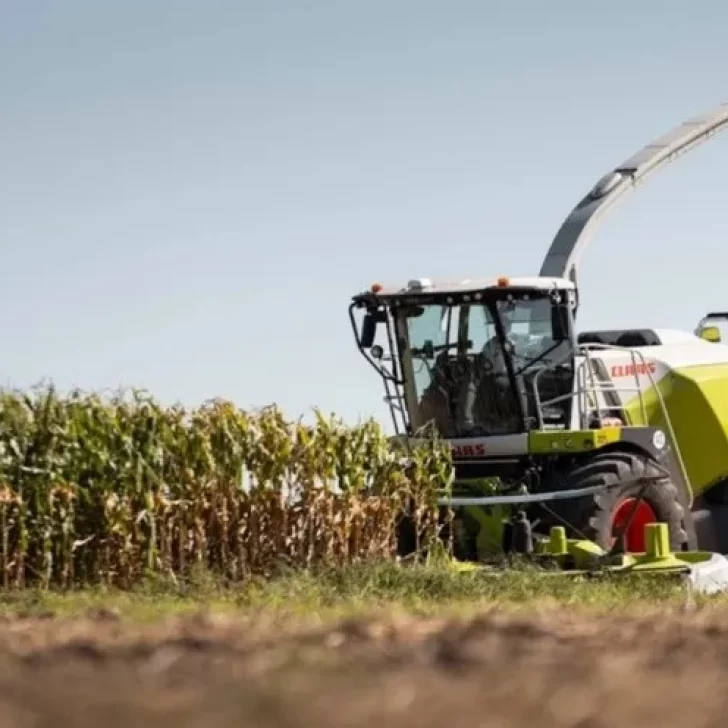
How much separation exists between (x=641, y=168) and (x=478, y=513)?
8821mm

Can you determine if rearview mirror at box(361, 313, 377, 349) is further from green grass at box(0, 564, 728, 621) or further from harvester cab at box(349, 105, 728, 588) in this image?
green grass at box(0, 564, 728, 621)

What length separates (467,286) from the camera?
15.8 metres

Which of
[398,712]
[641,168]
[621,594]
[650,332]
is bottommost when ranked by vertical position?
[621,594]

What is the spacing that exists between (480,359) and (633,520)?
2094 mm

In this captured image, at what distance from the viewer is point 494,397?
16.1 metres

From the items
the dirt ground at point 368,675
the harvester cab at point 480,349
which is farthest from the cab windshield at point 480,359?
the dirt ground at point 368,675

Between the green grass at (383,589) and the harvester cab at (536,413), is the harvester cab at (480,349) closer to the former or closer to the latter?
the harvester cab at (536,413)

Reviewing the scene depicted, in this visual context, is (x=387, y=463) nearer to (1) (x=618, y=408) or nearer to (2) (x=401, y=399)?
(2) (x=401, y=399)

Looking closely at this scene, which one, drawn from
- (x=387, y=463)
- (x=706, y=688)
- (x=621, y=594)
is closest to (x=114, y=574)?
(x=387, y=463)

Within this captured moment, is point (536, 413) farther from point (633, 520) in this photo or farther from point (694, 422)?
point (694, 422)

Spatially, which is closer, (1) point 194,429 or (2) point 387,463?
(1) point 194,429

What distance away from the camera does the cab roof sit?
15672mm

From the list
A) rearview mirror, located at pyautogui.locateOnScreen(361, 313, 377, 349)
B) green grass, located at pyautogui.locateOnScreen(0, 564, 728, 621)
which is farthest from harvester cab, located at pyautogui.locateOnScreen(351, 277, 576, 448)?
green grass, located at pyautogui.locateOnScreen(0, 564, 728, 621)

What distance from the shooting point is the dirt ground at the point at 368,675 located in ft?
10.4
